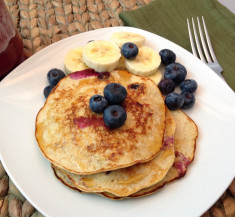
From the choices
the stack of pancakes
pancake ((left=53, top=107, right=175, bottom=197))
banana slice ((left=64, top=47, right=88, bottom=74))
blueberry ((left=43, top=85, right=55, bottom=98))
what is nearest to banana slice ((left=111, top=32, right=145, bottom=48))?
banana slice ((left=64, top=47, right=88, bottom=74))

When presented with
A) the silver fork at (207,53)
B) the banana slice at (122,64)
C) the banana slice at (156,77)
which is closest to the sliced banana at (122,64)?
the banana slice at (122,64)

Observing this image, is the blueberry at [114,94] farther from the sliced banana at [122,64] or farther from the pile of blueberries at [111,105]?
the sliced banana at [122,64]

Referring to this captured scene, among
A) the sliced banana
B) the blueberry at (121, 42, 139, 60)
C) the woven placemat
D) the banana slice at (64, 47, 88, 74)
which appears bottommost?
the woven placemat

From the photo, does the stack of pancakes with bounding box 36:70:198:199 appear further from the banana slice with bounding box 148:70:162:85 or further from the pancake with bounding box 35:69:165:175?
the banana slice with bounding box 148:70:162:85

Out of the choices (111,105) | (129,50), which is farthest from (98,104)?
(129,50)

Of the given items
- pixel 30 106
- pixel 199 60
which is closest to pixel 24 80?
pixel 30 106
